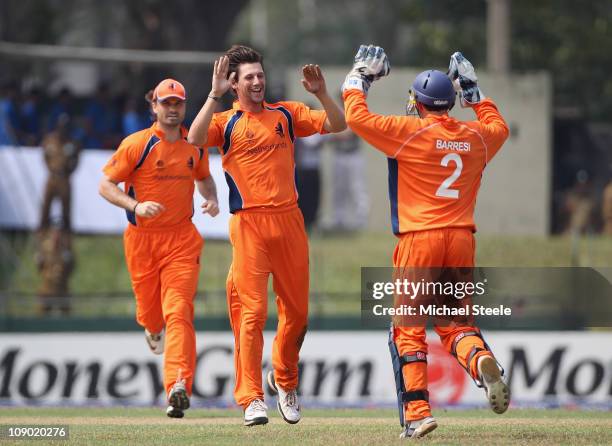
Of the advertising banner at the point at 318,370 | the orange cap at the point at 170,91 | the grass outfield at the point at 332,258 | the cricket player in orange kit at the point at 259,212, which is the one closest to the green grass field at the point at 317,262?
the grass outfield at the point at 332,258

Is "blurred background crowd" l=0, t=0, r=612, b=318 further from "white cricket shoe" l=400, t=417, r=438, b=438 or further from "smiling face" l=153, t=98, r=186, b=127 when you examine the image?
"white cricket shoe" l=400, t=417, r=438, b=438

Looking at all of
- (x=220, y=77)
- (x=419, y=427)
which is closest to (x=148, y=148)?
(x=220, y=77)

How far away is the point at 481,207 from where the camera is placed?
89.7 ft

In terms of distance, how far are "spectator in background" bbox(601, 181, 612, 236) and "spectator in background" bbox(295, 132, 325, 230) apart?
5.04 meters

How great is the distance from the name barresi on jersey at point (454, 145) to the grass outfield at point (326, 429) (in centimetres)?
203

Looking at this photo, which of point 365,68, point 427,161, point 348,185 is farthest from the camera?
point 348,185

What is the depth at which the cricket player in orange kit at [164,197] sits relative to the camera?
489 inches

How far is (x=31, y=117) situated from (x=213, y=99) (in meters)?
13.8

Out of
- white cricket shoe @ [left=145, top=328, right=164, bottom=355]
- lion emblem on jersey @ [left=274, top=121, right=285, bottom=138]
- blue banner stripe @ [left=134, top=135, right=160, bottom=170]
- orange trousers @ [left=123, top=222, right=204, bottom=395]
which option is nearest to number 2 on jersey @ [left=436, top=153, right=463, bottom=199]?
lion emblem on jersey @ [left=274, top=121, right=285, bottom=138]

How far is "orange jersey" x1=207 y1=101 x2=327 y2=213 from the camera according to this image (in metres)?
11.4

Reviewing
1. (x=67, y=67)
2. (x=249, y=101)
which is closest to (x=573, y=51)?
(x=67, y=67)

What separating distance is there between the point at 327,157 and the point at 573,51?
1058cm

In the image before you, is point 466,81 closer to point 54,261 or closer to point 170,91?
point 170,91

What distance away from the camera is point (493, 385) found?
1003 cm
